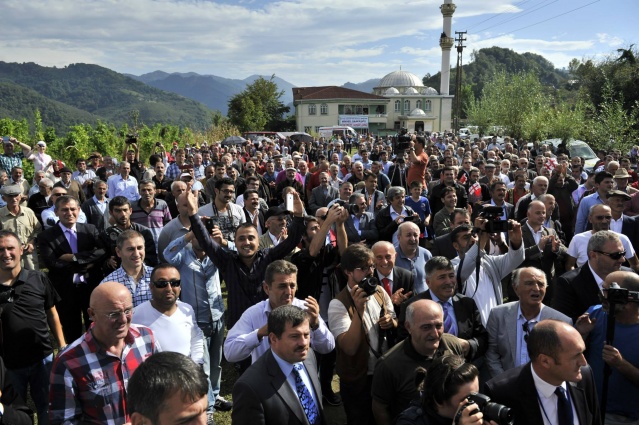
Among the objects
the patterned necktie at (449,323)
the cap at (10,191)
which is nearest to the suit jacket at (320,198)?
the cap at (10,191)

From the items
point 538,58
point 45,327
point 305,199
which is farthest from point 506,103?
point 538,58

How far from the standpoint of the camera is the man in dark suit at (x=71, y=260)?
536cm

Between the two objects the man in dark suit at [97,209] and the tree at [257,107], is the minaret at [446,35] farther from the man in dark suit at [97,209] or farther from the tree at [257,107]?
the man in dark suit at [97,209]

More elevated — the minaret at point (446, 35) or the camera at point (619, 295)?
the minaret at point (446, 35)

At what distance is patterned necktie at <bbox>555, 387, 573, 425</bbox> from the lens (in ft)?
9.42

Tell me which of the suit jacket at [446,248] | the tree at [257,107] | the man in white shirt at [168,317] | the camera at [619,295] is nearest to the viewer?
the camera at [619,295]

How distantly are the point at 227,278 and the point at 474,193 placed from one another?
5656mm

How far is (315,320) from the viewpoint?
3.41 metres

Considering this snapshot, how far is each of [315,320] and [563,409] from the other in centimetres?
159

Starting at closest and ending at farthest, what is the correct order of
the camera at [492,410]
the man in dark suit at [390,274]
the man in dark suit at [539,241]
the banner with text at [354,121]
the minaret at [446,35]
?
1. the camera at [492,410]
2. the man in dark suit at [390,274]
3. the man in dark suit at [539,241]
4. the banner with text at [354,121]
5. the minaret at [446,35]

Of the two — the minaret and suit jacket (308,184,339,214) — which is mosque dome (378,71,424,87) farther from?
suit jacket (308,184,339,214)

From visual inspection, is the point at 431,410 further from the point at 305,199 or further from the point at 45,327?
the point at 305,199

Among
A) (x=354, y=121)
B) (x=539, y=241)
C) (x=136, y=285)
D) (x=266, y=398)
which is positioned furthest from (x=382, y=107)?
(x=266, y=398)

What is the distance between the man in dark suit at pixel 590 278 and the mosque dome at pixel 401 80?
282ft
